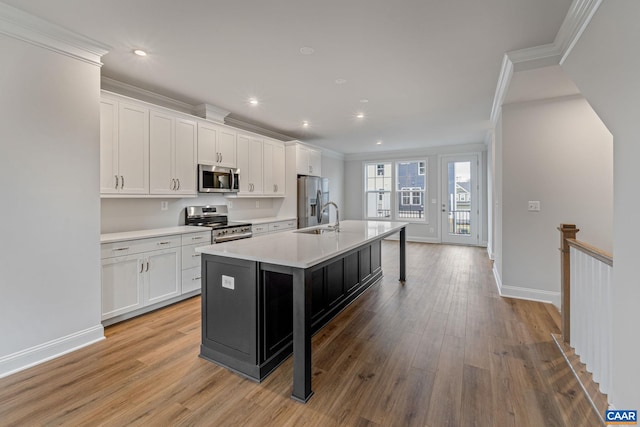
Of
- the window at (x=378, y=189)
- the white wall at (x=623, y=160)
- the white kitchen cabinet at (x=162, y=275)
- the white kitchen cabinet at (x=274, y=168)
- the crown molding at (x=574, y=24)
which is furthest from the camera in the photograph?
the window at (x=378, y=189)

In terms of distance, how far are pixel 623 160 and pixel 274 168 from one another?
465 cm

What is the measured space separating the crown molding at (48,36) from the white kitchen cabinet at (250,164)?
88.6 inches

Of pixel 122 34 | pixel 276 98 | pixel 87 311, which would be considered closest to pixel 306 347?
pixel 87 311

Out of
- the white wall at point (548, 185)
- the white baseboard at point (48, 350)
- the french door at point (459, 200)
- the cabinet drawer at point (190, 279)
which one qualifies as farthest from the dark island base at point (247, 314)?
the french door at point (459, 200)

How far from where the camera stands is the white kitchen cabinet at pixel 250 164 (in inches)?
184

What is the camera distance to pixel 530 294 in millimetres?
3484

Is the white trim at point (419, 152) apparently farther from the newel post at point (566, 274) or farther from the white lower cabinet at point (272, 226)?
the newel post at point (566, 274)

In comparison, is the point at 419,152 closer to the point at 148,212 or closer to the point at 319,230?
the point at 319,230

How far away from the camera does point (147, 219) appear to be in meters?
3.65

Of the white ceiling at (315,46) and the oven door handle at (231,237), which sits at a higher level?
the white ceiling at (315,46)

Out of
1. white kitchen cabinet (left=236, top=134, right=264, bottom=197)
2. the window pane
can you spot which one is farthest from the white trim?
white kitchen cabinet (left=236, top=134, right=264, bottom=197)

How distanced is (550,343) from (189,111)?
493 centimetres

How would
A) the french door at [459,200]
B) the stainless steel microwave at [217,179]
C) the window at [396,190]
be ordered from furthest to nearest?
1. the window at [396,190]
2. the french door at [459,200]
3. the stainless steel microwave at [217,179]

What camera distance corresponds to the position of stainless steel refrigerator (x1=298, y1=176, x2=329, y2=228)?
581 cm
